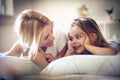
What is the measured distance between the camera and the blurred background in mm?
1181

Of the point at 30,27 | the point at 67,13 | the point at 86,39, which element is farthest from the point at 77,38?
the point at 30,27

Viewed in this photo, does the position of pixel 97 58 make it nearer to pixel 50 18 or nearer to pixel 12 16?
pixel 50 18

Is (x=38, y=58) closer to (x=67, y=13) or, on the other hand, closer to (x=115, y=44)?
(x=67, y=13)

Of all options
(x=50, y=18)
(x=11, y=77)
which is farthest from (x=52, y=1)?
(x=11, y=77)

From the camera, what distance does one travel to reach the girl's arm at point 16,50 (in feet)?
3.83

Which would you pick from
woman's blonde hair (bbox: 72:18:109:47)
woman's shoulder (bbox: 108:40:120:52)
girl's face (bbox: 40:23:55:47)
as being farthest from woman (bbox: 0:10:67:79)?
woman's shoulder (bbox: 108:40:120:52)

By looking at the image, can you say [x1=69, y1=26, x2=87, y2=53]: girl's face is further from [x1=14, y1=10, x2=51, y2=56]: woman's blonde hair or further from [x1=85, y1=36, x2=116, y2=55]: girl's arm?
[x1=14, y1=10, x2=51, y2=56]: woman's blonde hair

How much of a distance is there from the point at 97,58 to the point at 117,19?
267 millimetres

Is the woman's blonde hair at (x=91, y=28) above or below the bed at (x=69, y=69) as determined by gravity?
above

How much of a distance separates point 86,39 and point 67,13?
0.19m

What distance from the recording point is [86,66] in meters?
1.11

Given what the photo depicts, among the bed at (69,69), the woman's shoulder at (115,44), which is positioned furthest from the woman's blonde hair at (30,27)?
the woman's shoulder at (115,44)

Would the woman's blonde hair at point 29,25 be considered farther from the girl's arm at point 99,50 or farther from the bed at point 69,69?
the girl's arm at point 99,50

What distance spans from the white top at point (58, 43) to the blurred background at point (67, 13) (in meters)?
0.03
